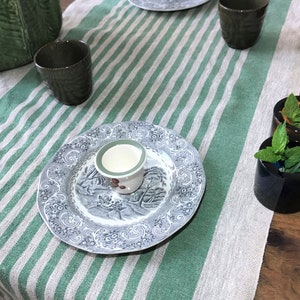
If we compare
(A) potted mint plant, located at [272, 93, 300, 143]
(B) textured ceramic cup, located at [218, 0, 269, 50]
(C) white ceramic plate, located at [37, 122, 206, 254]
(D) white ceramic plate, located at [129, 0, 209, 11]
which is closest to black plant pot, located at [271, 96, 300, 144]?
(A) potted mint plant, located at [272, 93, 300, 143]

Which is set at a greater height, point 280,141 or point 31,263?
point 280,141

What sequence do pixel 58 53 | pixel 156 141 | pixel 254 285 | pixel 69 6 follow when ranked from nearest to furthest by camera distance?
pixel 254 285
pixel 156 141
pixel 58 53
pixel 69 6

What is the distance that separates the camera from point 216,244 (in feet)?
1.45

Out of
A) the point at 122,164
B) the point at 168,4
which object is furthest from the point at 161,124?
the point at 168,4

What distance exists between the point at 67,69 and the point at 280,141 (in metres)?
0.32

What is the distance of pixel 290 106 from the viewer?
1.55 ft

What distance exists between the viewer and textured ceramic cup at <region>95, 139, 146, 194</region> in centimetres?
45

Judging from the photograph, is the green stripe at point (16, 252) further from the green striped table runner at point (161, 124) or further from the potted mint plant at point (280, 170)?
the potted mint plant at point (280, 170)

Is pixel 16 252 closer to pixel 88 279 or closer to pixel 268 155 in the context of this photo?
pixel 88 279

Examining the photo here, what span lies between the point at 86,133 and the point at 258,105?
255 mm

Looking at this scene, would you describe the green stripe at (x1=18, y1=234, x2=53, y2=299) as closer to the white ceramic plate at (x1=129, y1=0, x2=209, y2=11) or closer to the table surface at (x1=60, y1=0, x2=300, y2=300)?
the table surface at (x1=60, y1=0, x2=300, y2=300)

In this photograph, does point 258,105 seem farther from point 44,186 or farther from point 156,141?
point 44,186

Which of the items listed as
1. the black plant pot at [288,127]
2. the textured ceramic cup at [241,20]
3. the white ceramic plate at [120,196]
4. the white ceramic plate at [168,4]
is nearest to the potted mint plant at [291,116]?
the black plant pot at [288,127]

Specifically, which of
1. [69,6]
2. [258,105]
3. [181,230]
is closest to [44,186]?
[181,230]
